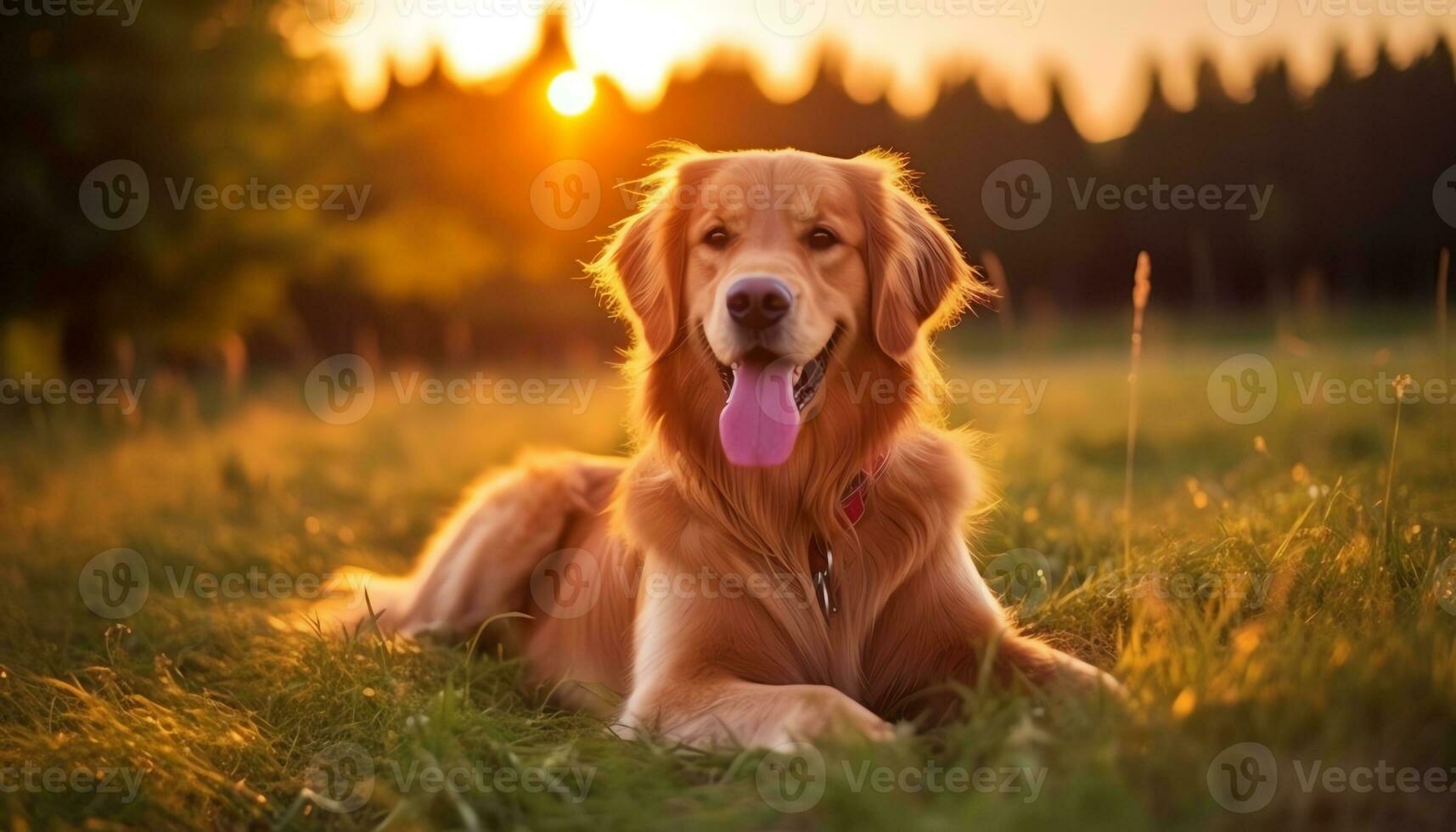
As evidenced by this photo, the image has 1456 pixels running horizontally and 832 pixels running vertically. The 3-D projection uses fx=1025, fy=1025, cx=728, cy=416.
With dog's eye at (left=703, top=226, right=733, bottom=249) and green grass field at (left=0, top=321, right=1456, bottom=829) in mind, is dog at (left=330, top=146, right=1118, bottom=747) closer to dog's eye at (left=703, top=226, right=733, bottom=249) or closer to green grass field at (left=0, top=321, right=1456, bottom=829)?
dog's eye at (left=703, top=226, right=733, bottom=249)

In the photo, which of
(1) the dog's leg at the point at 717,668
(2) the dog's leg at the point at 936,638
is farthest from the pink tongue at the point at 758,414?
(2) the dog's leg at the point at 936,638

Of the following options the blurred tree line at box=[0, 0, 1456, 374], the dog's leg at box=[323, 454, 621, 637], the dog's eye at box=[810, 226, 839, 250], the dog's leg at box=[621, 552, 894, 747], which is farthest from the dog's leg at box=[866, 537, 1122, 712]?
the blurred tree line at box=[0, 0, 1456, 374]

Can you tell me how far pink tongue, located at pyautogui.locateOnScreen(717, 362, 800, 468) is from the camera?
9.79 feet

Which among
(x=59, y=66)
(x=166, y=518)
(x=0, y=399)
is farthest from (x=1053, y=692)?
(x=59, y=66)

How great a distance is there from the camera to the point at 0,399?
1126 cm

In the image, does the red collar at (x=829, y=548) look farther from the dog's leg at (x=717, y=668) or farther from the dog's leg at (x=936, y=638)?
the dog's leg at (x=936, y=638)

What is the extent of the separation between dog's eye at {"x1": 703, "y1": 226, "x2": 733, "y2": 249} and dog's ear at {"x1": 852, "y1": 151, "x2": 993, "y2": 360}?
453 mm

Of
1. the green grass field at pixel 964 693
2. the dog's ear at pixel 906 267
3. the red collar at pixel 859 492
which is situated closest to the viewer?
the green grass field at pixel 964 693

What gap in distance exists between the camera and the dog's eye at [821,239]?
3.18 metres

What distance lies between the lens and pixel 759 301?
2820 millimetres

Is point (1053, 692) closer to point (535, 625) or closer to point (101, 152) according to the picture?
point (535, 625)

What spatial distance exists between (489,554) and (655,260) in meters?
1.54

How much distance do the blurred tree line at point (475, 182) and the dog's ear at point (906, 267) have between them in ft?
3.48

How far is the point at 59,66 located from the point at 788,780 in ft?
43.2
